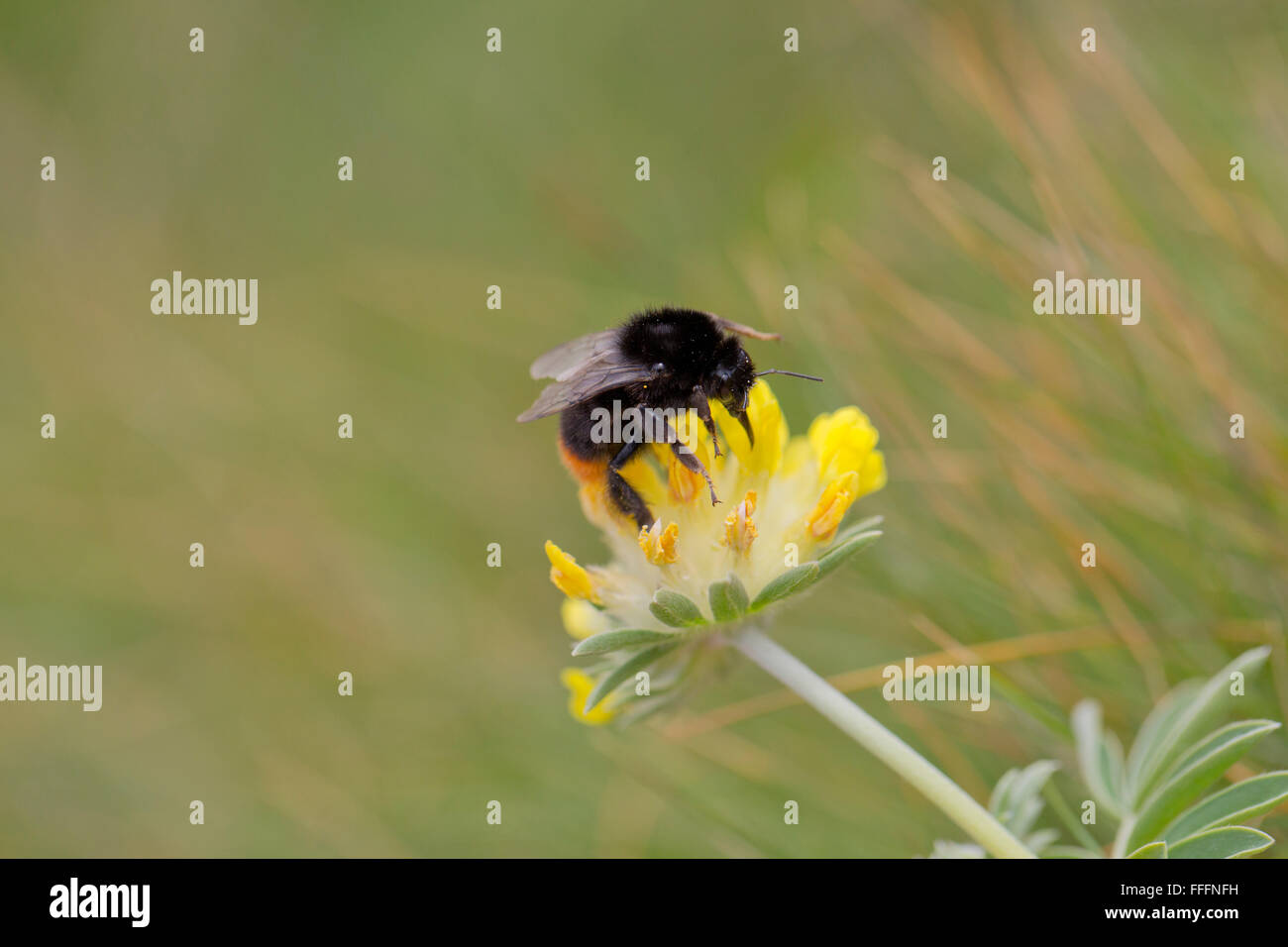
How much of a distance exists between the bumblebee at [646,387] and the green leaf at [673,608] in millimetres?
285

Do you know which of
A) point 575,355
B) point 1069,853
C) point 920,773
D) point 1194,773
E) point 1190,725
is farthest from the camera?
point 575,355

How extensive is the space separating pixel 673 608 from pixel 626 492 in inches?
15.4

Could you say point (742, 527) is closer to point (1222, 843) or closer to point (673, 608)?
point (673, 608)

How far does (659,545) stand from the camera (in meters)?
2.14

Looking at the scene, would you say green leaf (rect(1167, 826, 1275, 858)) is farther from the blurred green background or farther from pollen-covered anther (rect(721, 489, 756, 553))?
pollen-covered anther (rect(721, 489, 756, 553))

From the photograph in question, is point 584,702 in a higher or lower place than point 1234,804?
higher

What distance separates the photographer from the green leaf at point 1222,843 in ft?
5.97

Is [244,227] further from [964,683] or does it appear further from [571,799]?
[964,683]

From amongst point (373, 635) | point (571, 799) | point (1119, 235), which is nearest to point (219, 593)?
point (373, 635)

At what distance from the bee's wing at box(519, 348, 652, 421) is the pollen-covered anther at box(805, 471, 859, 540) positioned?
1.45 ft

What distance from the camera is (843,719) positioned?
1.92 m

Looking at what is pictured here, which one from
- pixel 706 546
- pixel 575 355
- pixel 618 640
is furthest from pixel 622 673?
pixel 575 355

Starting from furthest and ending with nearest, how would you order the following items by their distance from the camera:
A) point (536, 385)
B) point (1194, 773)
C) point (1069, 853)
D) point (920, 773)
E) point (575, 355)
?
point (536, 385) < point (575, 355) < point (1069, 853) < point (1194, 773) < point (920, 773)

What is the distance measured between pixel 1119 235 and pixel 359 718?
3.54 metres
